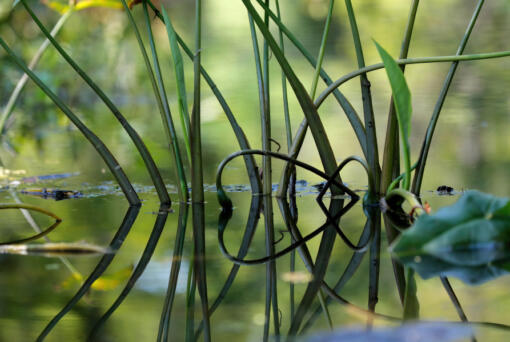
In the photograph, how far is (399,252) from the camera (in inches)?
32.2

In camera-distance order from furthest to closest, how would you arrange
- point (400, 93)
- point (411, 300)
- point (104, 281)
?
1. point (400, 93)
2. point (104, 281)
3. point (411, 300)

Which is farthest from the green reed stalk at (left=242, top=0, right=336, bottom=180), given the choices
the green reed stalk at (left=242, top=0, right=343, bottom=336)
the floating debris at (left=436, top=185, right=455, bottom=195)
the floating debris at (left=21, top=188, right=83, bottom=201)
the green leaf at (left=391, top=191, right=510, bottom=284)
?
the floating debris at (left=21, top=188, right=83, bottom=201)

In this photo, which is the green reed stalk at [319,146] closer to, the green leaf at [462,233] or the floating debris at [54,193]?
the green leaf at [462,233]

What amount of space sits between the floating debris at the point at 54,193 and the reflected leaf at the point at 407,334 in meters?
0.90

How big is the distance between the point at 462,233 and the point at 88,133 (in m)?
0.64

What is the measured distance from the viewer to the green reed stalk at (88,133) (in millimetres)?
1107

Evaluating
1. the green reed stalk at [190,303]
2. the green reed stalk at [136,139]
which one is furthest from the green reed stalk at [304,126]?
the green reed stalk at [190,303]

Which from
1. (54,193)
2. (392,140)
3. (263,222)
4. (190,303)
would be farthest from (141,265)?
(54,193)

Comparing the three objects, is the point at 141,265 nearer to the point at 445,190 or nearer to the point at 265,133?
the point at 265,133

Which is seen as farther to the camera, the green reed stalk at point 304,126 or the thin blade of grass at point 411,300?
the green reed stalk at point 304,126

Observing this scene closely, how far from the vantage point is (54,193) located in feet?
4.52

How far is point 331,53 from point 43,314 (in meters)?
3.89

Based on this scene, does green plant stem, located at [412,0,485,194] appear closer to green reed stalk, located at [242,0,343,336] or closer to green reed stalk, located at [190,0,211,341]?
green reed stalk, located at [242,0,343,336]

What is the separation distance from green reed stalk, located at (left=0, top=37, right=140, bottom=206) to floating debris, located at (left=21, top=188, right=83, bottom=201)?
0.19 meters
